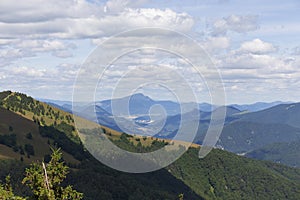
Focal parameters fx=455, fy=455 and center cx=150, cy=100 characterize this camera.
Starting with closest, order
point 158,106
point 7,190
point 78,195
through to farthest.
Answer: point 78,195 < point 7,190 < point 158,106

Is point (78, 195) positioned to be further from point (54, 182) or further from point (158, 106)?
point (158, 106)

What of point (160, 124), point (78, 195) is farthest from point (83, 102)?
point (160, 124)

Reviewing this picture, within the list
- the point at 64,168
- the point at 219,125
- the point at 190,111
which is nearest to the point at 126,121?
the point at 190,111

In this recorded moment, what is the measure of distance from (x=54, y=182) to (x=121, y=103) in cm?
2230

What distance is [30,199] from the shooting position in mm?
46906

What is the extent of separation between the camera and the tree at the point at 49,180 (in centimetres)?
4397

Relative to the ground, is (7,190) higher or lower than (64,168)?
lower

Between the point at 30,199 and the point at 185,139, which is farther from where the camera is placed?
the point at 185,139

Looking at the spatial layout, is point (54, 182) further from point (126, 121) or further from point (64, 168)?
point (126, 121)

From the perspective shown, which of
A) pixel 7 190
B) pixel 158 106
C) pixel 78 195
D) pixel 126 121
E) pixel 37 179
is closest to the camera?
pixel 37 179

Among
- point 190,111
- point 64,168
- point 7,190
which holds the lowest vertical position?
point 7,190

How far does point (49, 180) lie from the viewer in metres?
45.2

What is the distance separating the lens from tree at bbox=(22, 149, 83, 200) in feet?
144

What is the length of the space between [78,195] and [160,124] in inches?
1168
